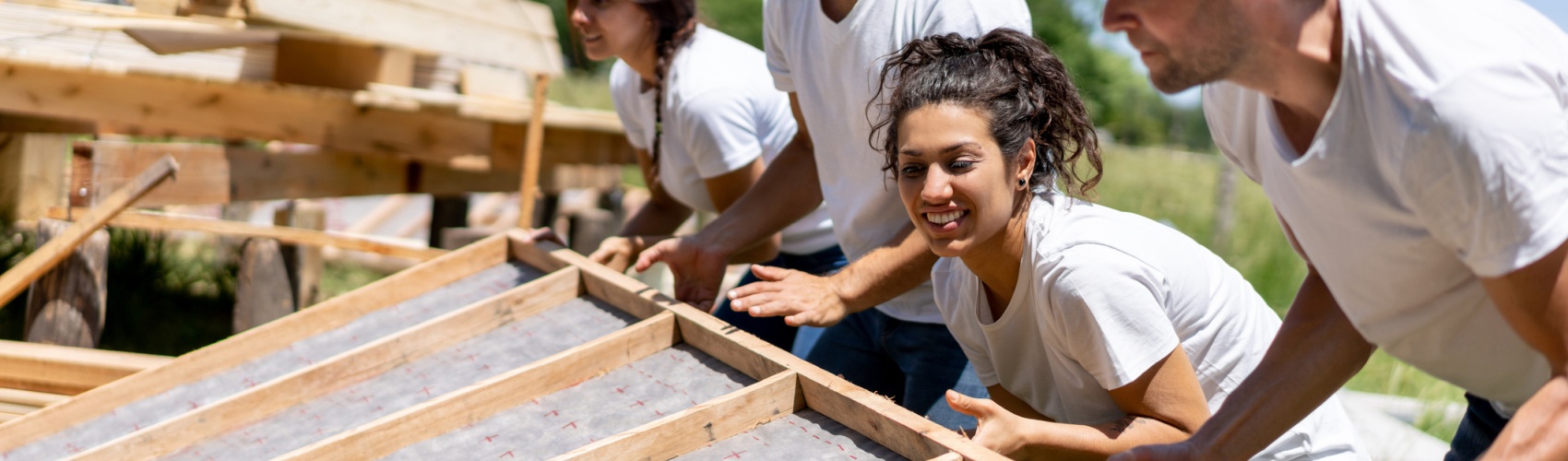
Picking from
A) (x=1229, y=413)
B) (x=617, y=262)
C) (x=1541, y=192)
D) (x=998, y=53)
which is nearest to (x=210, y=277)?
(x=617, y=262)

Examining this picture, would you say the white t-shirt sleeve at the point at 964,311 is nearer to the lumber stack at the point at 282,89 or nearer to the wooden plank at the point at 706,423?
the wooden plank at the point at 706,423

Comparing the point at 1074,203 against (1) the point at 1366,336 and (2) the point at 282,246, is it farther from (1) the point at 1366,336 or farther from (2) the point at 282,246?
(2) the point at 282,246

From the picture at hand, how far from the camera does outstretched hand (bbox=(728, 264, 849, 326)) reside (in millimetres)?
2375

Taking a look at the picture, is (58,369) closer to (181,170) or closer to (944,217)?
(181,170)

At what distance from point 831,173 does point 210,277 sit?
4.91 meters

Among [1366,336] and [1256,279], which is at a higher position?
[1366,336]

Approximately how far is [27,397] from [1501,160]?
3.06 meters

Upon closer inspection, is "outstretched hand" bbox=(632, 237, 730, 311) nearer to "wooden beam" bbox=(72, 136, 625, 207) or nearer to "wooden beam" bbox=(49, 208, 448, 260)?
"wooden beam" bbox=(49, 208, 448, 260)

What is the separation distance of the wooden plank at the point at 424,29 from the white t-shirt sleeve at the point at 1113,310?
3.14m

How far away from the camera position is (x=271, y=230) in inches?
189

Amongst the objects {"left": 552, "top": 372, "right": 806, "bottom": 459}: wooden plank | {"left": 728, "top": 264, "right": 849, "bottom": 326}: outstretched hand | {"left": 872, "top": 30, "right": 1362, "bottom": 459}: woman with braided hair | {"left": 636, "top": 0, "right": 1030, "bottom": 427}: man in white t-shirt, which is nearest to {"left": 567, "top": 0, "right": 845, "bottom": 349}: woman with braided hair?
{"left": 636, "top": 0, "right": 1030, "bottom": 427}: man in white t-shirt

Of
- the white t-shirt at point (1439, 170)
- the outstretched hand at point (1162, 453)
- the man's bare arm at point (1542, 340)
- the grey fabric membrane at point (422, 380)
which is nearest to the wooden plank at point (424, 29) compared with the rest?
the grey fabric membrane at point (422, 380)

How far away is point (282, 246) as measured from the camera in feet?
17.2

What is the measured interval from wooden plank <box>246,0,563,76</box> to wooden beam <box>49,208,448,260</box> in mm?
762
